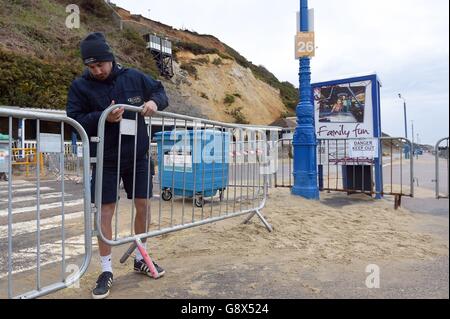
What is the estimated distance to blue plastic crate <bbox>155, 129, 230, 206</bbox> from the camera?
5.59 m

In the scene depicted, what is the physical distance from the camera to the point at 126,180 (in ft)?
11.3

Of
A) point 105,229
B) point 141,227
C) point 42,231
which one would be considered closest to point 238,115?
point 42,231

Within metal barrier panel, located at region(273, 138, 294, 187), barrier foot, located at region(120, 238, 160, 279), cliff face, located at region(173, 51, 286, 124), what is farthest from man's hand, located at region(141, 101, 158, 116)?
cliff face, located at region(173, 51, 286, 124)

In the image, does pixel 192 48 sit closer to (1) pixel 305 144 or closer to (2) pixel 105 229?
(1) pixel 305 144

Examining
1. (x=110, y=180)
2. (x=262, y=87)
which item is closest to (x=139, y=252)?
(x=110, y=180)

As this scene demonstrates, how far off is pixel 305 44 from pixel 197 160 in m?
Result: 3.30

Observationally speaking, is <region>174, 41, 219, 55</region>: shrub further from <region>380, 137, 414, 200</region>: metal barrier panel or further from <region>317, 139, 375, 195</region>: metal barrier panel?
<region>317, 139, 375, 195</region>: metal barrier panel

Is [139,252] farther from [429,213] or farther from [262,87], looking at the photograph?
[262,87]

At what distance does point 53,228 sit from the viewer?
17.9 ft

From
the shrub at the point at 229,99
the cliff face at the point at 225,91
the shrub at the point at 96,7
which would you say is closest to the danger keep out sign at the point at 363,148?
Result: the cliff face at the point at 225,91
